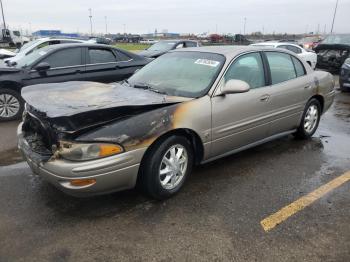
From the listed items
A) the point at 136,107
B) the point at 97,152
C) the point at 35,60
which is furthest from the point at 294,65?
the point at 35,60

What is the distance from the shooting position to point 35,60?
23.5 ft

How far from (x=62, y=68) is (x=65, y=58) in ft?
0.85

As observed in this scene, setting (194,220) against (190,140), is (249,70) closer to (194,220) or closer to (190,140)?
(190,140)

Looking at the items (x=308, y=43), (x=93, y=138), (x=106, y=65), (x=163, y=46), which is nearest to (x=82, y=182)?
(x=93, y=138)

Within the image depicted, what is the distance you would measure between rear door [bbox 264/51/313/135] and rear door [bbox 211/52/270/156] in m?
0.17

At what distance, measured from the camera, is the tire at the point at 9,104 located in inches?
270

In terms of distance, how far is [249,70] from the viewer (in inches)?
177

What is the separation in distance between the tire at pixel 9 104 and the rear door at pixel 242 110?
4612 mm

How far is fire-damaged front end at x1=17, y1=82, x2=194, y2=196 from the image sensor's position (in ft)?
10.0

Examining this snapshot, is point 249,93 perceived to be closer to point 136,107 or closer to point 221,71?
point 221,71

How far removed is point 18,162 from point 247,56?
3.29m

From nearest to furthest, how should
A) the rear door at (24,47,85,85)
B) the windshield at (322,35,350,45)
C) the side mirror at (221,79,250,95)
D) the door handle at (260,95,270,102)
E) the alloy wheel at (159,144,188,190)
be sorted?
the alloy wheel at (159,144,188,190), the side mirror at (221,79,250,95), the door handle at (260,95,270,102), the rear door at (24,47,85,85), the windshield at (322,35,350,45)

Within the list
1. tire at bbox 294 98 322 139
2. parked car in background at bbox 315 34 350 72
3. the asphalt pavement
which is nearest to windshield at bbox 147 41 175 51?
parked car in background at bbox 315 34 350 72

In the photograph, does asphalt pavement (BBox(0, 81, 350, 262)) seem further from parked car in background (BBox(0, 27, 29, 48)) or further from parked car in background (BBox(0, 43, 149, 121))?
parked car in background (BBox(0, 27, 29, 48))
